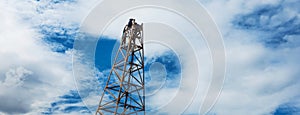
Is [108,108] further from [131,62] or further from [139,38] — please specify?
[139,38]

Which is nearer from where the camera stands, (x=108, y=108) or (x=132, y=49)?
(x=108, y=108)

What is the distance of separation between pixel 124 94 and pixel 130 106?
1905 mm

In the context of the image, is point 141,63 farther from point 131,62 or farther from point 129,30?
point 129,30

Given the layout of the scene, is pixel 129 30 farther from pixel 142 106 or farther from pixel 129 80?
pixel 142 106

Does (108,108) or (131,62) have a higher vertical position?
(131,62)

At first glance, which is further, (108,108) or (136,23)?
(136,23)

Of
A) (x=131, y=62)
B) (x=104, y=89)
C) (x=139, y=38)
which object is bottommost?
(x=104, y=89)

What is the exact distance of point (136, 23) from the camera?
147ft

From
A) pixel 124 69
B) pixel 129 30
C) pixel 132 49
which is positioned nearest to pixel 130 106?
pixel 124 69

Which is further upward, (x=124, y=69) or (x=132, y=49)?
(x=132, y=49)

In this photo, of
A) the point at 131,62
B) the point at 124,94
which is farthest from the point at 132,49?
the point at 124,94

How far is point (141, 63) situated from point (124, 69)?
3115mm

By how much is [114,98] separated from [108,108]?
154cm

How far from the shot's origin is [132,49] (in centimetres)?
4441
